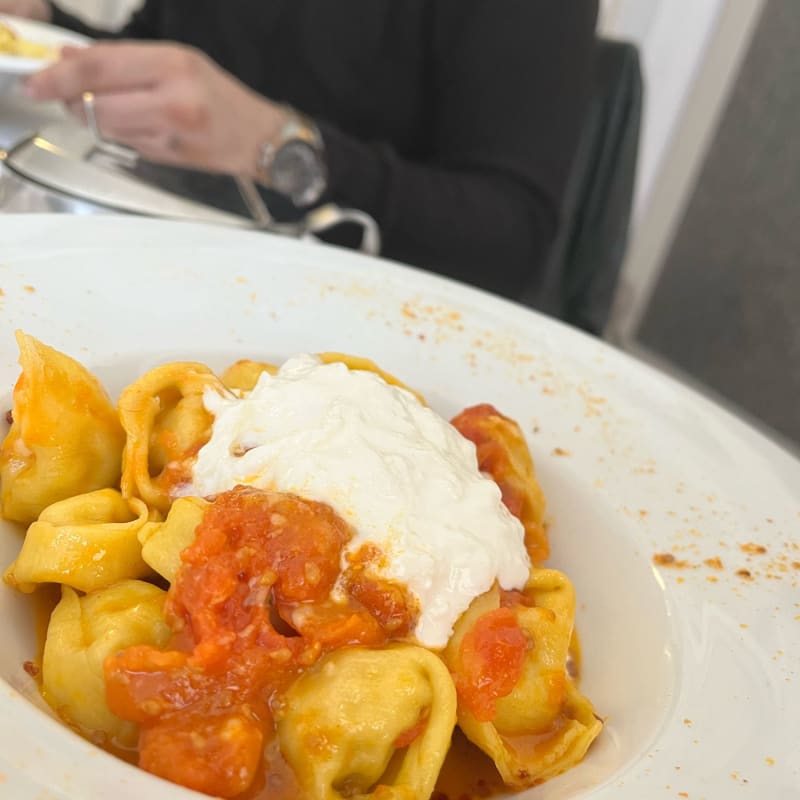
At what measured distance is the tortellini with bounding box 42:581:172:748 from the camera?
0.83m

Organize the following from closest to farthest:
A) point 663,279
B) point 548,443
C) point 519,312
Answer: point 548,443 < point 519,312 < point 663,279

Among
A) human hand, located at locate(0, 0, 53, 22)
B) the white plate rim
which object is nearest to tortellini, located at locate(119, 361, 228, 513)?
the white plate rim

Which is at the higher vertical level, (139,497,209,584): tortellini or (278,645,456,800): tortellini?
(139,497,209,584): tortellini

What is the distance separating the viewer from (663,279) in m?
4.31

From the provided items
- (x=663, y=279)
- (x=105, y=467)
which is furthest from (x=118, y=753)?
(x=663, y=279)

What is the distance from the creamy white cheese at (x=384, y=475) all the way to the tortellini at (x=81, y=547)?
0.33 ft

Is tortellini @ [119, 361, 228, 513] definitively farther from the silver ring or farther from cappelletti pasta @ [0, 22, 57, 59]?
cappelletti pasta @ [0, 22, 57, 59]

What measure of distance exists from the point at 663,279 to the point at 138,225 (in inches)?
133

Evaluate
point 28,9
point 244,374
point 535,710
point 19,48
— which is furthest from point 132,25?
point 535,710

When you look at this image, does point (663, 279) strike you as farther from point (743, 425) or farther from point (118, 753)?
point (118, 753)

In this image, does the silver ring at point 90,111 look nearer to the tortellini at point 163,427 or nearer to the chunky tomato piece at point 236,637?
the tortellini at point 163,427

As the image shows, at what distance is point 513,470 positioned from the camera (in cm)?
119

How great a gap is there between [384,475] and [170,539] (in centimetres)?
24

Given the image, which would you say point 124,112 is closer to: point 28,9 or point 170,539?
point 28,9
